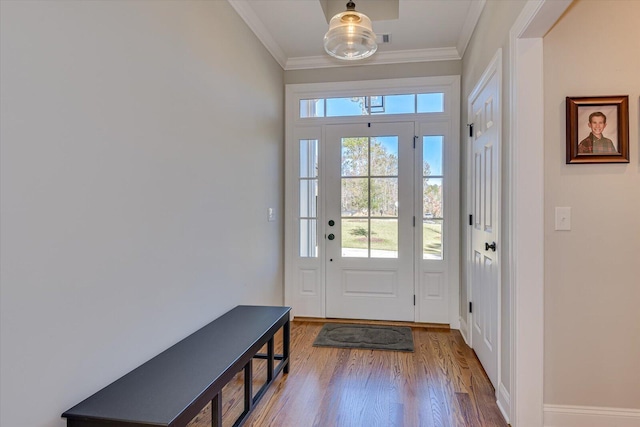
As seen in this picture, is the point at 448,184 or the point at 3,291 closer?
the point at 3,291

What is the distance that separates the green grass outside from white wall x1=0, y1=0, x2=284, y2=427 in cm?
146

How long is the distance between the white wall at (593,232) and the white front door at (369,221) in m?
1.72

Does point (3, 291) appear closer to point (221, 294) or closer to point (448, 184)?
point (221, 294)

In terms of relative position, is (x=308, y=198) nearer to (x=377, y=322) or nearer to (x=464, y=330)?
(x=377, y=322)

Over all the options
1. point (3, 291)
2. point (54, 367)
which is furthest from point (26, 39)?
point (54, 367)

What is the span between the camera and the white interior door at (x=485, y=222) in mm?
2215

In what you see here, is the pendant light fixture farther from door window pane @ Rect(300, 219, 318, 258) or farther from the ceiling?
door window pane @ Rect(300, 219, 318, 258)

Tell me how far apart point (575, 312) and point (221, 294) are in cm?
208

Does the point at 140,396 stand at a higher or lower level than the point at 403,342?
higher

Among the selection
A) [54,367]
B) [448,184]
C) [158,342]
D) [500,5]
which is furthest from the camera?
[448,184]

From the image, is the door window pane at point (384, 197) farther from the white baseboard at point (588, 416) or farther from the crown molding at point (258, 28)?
the white baseboard at point (588, 416)

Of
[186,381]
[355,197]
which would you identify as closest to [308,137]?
[355,197]

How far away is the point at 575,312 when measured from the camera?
5.98 ft

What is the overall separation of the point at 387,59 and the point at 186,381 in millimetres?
3279
